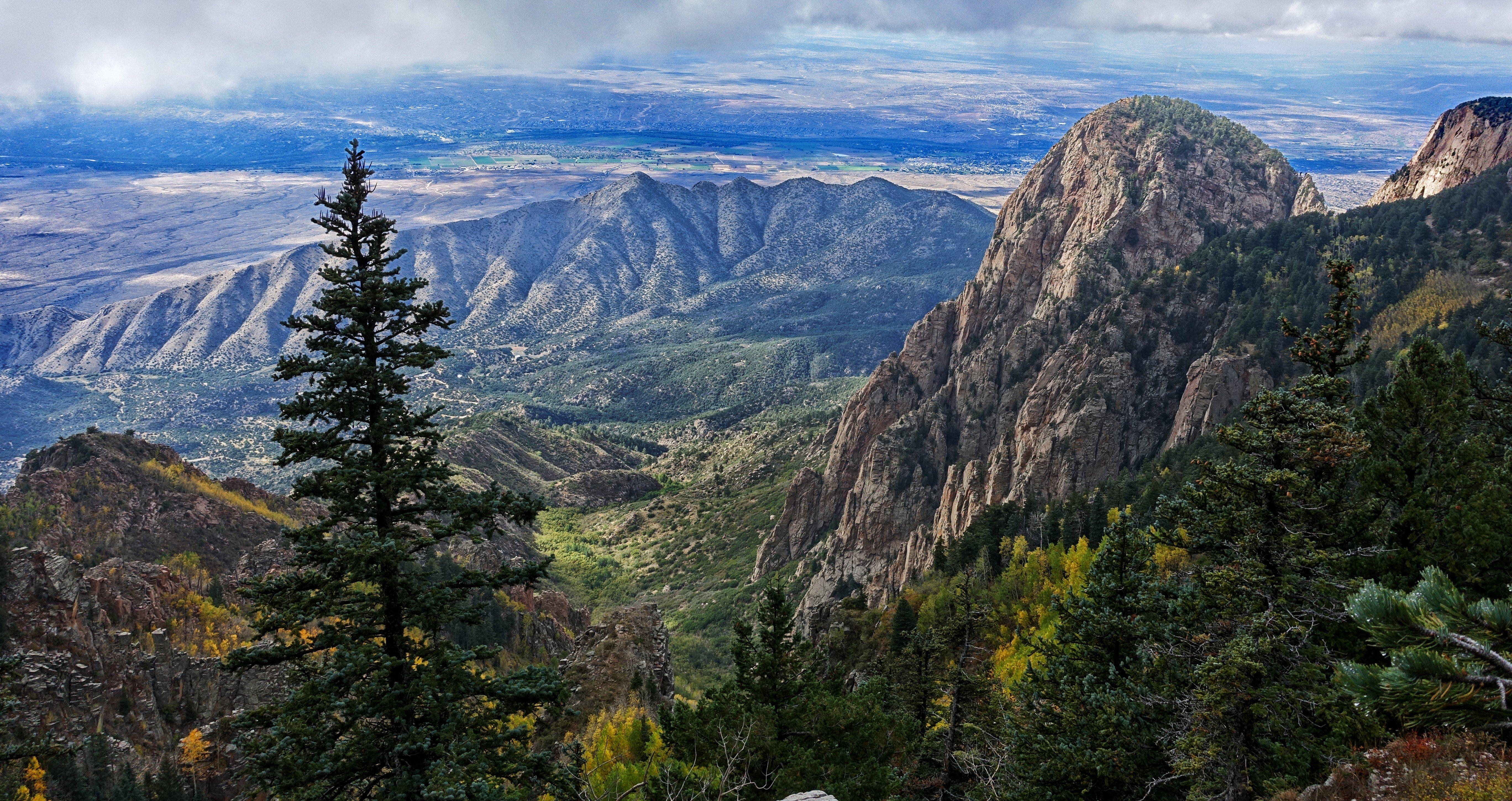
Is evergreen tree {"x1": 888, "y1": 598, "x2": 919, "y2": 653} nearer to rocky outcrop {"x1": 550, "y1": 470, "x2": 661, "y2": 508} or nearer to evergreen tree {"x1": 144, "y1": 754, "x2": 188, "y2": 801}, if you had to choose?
evergreen tree {"x1": 144, "y1": 754, "x2": 188, "y2": 801}

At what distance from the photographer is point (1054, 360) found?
347 ft

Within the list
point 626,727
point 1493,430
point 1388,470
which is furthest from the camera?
point 626,727

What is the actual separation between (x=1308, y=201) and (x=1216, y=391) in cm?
5547

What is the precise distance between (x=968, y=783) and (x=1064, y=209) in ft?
409

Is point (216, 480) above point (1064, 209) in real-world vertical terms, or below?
below

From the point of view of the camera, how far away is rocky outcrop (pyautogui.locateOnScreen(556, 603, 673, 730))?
50.3m

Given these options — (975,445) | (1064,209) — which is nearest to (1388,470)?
(975,445)

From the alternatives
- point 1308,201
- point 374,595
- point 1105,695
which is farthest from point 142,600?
point 1308,201

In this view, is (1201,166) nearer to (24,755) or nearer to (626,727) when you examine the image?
(626,727)

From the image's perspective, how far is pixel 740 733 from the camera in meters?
25.3

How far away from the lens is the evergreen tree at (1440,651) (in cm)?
662

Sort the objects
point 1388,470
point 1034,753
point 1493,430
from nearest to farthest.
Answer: point 1388,470 → point 1034,753 → point 1493,430

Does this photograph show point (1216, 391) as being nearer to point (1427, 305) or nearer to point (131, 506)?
point (1427, 305)

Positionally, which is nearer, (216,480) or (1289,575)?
(1289,575)
